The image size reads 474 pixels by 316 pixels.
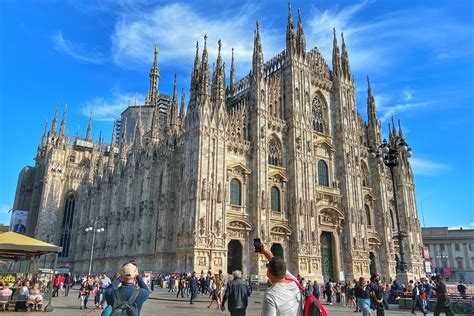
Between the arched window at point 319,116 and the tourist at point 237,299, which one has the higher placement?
the arched window at point 319,116

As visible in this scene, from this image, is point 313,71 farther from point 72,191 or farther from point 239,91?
point 72,191

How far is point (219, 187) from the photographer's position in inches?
1192

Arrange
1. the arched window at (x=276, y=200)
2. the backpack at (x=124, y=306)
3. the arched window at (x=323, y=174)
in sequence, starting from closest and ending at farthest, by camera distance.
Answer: the backpack at (x=124, y=306), the arched window at (x=276, y=200), the arched window at (x=323, y=174)

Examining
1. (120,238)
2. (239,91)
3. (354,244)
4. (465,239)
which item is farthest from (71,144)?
(465,239)

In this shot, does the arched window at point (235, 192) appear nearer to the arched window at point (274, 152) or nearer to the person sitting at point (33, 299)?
the arched window at point (274, 152)

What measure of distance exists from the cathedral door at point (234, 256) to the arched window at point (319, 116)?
16383mm

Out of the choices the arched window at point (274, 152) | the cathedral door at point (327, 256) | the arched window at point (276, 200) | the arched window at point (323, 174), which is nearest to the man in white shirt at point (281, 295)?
the arched window at point (276, 200)

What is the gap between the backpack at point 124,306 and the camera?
4.46 m

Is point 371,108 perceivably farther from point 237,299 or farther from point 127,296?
point 127,296

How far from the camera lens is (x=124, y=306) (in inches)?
177

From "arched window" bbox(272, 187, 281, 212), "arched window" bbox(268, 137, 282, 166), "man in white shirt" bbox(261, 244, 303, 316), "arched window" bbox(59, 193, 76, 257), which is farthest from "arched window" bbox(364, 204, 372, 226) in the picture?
"arched window" bbox(59, 193, 76, 257)

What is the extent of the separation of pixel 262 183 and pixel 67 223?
3925cm

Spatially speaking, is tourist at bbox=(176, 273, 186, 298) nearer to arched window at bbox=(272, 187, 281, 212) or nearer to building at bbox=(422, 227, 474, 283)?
arched window at bbox=(272, 187, 281, 212)

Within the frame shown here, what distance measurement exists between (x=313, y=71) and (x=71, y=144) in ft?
160
